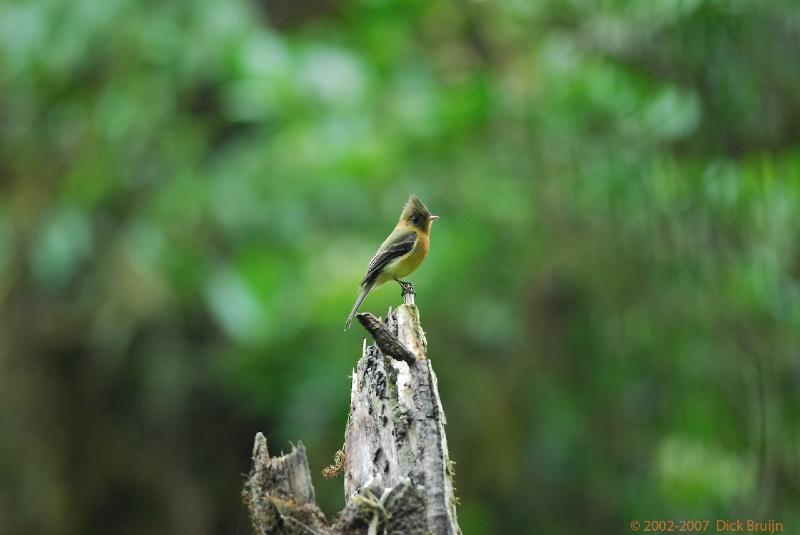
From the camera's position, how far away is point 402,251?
5.32 metres

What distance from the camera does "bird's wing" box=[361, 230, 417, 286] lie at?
17.3ft

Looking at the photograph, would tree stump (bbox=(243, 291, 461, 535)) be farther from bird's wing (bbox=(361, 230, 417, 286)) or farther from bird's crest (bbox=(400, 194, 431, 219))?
bird's crest (bbox=(400, 194, 431, 219))

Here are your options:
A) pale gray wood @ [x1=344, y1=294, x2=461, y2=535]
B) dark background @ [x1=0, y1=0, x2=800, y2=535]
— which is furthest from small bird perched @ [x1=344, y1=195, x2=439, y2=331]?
pale gray wood @ [x1=344, y1=294, x2=461, y2=535]

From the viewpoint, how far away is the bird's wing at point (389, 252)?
528 cm

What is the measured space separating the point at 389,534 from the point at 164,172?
762 cm

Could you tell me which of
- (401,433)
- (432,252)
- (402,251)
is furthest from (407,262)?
(432,252)

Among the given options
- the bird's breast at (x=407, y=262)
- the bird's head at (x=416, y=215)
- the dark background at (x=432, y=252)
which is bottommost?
the bird's breast at (x=407, y=262)

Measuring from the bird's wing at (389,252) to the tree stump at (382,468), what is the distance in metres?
2.26

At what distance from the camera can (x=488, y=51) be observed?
34.7 ft

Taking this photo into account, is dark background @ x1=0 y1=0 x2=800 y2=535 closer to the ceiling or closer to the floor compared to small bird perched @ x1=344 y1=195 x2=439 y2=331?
closer to the ceiling

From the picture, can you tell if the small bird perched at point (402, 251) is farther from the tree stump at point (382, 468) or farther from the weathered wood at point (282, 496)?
the weathered wood at point (282, 496)

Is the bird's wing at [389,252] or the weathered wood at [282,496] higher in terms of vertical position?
the bird's wing at [389,252]

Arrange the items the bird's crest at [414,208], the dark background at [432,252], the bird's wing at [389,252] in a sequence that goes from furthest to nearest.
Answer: the dark background at [432,252]
the bird's crest at [414,208]
the bird's wing at [389,252]

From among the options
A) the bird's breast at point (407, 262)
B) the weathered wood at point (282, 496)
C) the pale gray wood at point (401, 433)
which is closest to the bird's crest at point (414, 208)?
the bird's breast at point (407, 262)
